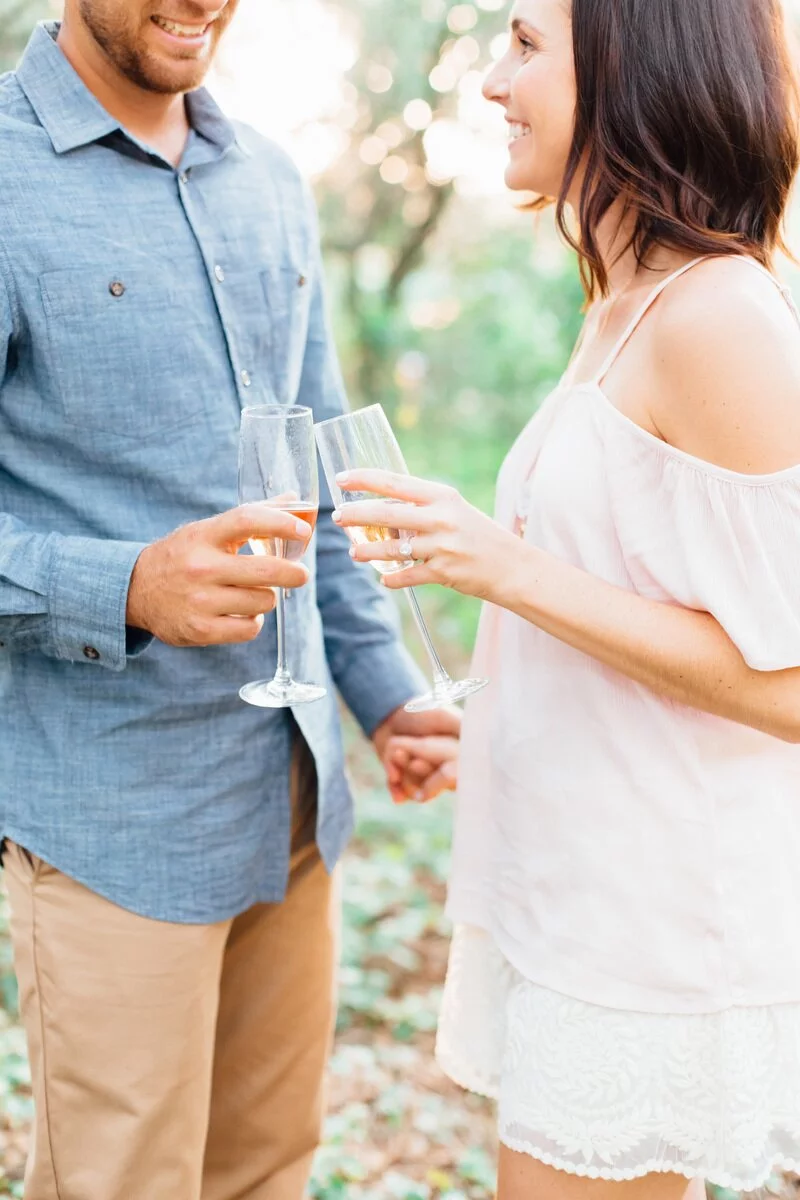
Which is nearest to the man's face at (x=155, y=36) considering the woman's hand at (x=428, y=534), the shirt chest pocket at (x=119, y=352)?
the shirt chest pocket at (x=119, y=352)

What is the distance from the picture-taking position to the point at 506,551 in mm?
1795

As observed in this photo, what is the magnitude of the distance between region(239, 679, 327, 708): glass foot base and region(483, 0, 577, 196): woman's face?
100cm

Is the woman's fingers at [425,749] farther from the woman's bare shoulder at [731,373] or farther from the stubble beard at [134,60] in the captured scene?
the stubble beard at [134,60]

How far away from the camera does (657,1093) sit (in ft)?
6.03

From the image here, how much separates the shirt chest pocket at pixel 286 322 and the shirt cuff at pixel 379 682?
59 cm

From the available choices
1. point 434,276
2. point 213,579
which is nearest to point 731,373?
point 213,579

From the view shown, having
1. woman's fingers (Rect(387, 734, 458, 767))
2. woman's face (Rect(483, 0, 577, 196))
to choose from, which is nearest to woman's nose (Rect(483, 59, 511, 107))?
woman's face (Rect(483, 0, 577, 196))

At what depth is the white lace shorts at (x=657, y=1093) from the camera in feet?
6.01

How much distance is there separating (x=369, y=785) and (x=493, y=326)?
3.86 meters

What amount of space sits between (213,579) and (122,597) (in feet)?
0.71

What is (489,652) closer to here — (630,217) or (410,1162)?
(630,217)

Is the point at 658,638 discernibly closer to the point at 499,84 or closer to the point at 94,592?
the point at 94,592

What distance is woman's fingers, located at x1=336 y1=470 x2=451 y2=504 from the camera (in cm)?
173

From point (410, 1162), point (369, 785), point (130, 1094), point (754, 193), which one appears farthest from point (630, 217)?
point (369, 785)
